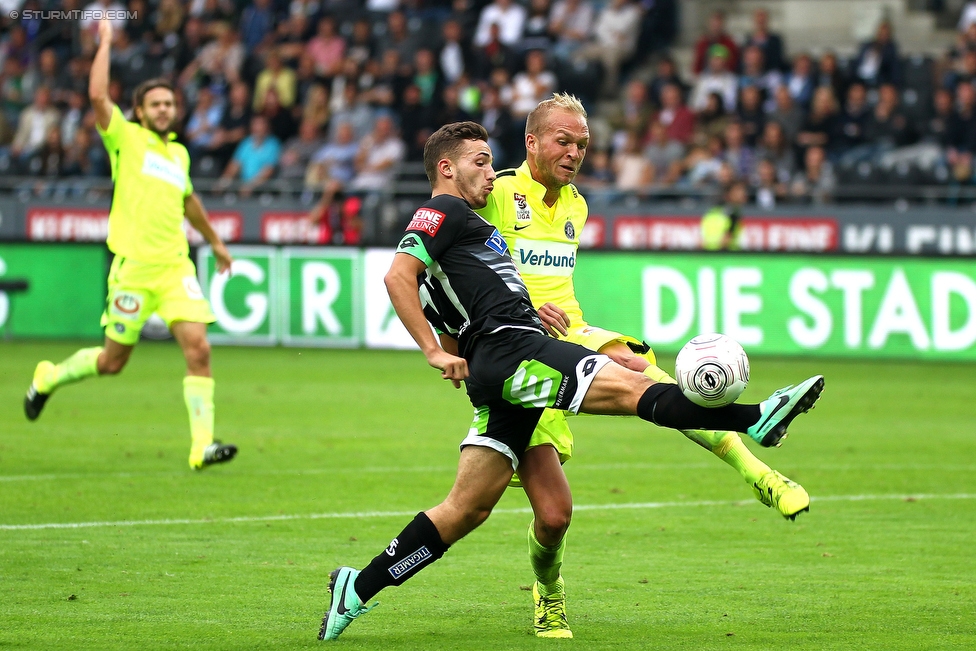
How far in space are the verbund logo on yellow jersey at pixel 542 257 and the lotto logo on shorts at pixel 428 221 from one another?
901 mm

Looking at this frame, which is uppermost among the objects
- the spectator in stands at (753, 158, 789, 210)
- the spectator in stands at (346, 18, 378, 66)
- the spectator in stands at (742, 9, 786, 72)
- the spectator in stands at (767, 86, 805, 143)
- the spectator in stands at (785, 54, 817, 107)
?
the spectator in stands at (346, 18, 378, 66)

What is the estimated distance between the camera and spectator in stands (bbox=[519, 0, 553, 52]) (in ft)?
81.1

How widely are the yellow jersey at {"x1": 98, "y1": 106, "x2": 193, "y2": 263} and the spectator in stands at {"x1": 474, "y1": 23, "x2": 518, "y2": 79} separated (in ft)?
47.3

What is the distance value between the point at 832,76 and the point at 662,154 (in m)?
2.75

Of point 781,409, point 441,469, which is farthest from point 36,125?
point 781,409

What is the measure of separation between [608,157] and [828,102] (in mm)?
3615

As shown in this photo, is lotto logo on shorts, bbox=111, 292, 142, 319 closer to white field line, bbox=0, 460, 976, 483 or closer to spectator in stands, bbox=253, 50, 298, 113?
white field line, bbox=0, 460, 976, 483

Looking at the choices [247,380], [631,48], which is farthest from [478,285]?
[631,48]

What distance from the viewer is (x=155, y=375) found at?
1677 cm

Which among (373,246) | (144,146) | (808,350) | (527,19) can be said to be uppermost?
(527,19)

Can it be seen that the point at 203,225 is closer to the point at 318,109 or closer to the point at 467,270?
the point at 467,270

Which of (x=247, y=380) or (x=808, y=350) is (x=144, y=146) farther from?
(x=808, y=350)

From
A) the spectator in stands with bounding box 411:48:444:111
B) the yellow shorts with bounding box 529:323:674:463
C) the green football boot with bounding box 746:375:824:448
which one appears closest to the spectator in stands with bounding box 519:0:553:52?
the spectator in stands with bounding box 411:48:444:111

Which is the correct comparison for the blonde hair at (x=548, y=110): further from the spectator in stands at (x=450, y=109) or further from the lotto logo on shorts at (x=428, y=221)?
the spectator in stands at (x=450, y=109)
